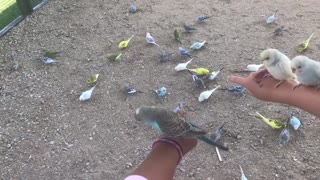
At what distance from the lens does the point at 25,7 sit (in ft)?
15.4

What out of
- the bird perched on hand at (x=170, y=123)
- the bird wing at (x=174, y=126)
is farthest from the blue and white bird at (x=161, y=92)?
the bird wing at (x=174, y=126)

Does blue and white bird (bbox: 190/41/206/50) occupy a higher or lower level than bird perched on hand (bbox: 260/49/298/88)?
lower

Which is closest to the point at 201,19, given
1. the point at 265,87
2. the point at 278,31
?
the point at 278,31

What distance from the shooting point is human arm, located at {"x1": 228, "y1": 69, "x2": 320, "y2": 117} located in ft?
7.21

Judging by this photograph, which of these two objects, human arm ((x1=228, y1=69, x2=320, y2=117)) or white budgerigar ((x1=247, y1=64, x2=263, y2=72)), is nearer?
human arm ((x1=228, y1=69, x2=320, y2=117))

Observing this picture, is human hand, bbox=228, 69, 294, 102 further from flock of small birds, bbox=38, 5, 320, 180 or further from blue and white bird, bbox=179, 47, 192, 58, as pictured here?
blue and white bird, bbox=179, 47, 192, 58

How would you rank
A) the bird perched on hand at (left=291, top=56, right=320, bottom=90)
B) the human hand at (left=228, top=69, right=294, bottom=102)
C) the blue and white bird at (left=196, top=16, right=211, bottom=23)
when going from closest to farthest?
the human hand at (left=228, top=69, right=294, bottom=102) → the bird perched on hand at (left=291, top=56, right=320, bottom=90) → the blue and white bird at (left=196, top=16, right=211, bottom=23)

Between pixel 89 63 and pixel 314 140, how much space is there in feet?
6.45

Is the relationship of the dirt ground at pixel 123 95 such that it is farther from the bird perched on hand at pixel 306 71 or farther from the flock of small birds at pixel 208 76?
the bird perched on hand at pixel 306 71

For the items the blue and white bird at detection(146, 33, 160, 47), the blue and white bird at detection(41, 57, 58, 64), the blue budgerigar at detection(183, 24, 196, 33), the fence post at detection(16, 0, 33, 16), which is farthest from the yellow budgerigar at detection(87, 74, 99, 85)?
the fence post at detection(16, 0, 33, 16)

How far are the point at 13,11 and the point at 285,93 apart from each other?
11.0ft

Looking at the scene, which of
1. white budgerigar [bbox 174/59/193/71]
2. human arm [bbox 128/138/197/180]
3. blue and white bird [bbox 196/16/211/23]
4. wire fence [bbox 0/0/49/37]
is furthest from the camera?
wire fence [bbox 0/0/49/37]

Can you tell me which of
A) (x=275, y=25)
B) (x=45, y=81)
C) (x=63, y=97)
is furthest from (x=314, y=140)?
(x=45, y=81)

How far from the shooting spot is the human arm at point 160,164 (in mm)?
2072
